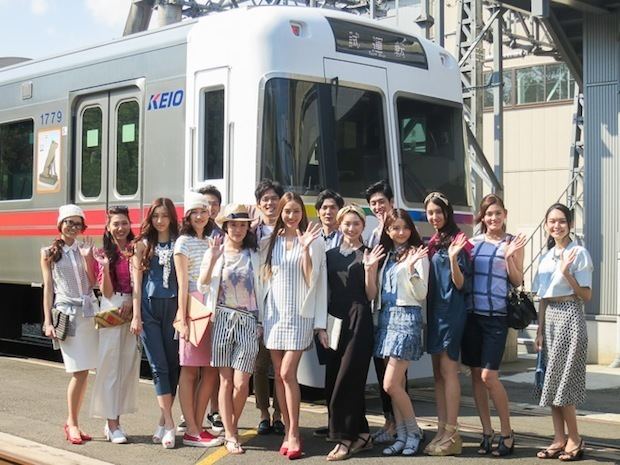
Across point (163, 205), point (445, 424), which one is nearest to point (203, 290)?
point (163, 205)

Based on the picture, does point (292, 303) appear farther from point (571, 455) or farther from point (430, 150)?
point (430, 150)

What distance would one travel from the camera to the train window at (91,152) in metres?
10.6

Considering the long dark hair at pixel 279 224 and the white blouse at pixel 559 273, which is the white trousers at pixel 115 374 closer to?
the long dark hair at pixel 279 224

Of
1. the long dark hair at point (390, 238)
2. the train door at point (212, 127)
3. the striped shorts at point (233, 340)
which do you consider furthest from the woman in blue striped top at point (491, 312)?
the train door at point (212, 127)

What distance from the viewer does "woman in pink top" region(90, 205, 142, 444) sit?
7559 millimetres

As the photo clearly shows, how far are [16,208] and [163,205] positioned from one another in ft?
15.8

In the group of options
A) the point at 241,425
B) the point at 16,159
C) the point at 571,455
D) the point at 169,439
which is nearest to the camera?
the point at 571,455

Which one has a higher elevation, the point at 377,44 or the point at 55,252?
the point at 377,44

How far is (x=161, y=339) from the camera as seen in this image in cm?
752

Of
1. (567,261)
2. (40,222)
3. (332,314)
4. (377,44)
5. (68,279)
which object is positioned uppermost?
(377,44)

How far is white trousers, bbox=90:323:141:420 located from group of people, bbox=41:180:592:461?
0.01 m

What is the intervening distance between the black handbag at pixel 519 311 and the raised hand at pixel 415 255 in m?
0.67

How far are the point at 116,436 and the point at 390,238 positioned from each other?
2.49 m

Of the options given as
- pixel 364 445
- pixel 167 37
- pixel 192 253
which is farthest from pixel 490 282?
pixel 167 37
